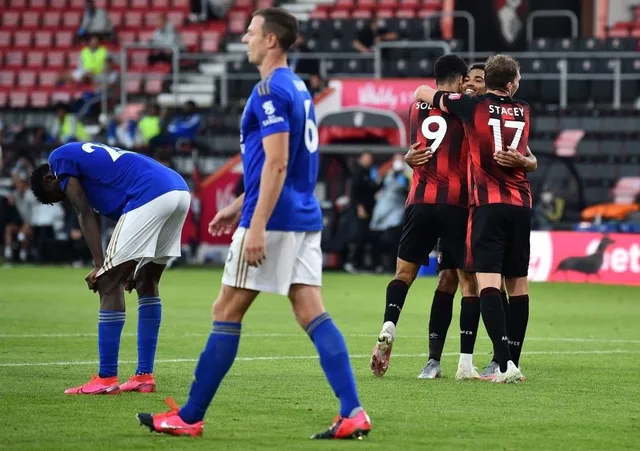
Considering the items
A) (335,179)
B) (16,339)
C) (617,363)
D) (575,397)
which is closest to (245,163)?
(575,397)

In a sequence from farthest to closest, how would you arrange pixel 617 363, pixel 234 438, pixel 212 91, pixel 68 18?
pixel 68 18
pixel 212 91
pixel 617 363
pixel 234 438

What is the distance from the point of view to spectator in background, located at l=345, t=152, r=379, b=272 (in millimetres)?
23797

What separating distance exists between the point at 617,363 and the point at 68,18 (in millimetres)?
24065

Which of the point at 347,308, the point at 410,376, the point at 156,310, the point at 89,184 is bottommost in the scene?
the point at 347,308

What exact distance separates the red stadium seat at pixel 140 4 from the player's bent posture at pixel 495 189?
23.4 m

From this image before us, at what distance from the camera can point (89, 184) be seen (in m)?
9.12

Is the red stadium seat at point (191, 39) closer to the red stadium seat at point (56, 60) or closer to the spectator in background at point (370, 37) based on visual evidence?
the red stadium seat at point (56, 60)

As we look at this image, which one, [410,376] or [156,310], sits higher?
[156,310]

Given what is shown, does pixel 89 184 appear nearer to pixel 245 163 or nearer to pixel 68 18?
pixel 245 163

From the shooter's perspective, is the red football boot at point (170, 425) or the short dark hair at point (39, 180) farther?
the short dark hair at point (39, 180)

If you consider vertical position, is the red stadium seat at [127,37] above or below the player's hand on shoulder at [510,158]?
below

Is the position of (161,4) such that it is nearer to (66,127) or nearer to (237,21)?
(237,21)

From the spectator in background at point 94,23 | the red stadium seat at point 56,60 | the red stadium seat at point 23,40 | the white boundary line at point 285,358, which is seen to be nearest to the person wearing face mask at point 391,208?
the spectator in background at point 94,23

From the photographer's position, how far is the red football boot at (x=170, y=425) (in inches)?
274
